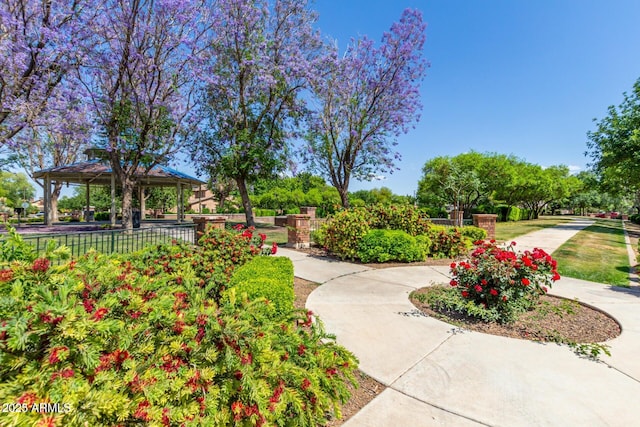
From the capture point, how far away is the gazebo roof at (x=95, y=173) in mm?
15312

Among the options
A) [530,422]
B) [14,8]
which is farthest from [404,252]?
[14,8]

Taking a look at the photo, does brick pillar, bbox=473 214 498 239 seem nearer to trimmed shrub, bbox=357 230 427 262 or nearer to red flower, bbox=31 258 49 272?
trimmed shrub, bbox=357 230 427 262

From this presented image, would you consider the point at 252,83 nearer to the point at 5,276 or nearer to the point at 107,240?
the point at 107,240

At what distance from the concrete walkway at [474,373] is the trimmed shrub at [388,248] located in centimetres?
291

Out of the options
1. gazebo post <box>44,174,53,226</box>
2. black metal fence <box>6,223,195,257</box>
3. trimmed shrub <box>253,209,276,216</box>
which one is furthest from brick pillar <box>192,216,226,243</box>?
trimmed shrub <box>253,209,276,216</box>

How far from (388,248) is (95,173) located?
16.3m

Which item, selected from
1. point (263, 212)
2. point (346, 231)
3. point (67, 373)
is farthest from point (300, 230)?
point (263, 212)

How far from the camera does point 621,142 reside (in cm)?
1644

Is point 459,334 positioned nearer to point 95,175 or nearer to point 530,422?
point 530,422

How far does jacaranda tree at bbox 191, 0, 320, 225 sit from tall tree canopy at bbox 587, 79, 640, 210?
56.0 ft

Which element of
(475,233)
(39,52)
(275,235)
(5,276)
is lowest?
(275,235)

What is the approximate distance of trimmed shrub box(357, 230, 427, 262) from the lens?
23.4ft

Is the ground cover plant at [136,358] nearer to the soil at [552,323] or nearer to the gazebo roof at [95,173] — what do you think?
the soil at [552,323]

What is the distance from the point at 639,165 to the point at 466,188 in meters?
9.19
